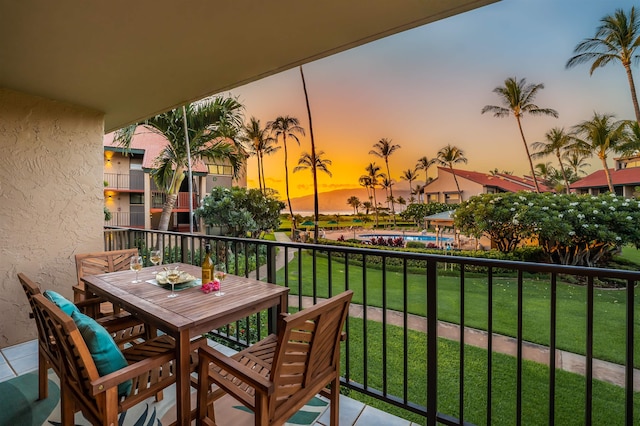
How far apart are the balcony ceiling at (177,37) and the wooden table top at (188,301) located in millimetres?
1698

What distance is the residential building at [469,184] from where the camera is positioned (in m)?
24.0

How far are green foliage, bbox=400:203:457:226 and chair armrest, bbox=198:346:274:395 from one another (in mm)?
23631

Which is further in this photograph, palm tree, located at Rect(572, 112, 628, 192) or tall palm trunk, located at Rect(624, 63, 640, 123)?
palm tree, located at Rect(572, 112, 628, 192)

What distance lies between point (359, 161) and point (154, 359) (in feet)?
88.2

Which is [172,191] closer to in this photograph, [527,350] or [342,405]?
[342,405]

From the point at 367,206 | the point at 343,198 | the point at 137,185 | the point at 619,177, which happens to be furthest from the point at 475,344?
the point at 367,206

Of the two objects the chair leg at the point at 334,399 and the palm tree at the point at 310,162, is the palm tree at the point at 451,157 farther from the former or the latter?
the chair leg at the point at 334,399

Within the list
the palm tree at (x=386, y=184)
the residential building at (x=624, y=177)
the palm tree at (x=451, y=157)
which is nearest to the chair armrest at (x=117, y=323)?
the residential building at (x=624, y=177)

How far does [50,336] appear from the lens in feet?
5.11

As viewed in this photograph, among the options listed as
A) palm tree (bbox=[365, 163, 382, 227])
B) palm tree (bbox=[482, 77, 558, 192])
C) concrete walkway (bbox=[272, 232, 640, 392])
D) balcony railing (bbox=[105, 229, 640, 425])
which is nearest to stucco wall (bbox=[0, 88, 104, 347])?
balcony railing (bbox=[105, 229, 640, 425])

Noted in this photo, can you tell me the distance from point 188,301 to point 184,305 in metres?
0.07

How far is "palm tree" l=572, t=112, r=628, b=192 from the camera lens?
17.4m

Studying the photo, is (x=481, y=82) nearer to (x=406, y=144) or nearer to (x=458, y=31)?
(x=458, y=31)

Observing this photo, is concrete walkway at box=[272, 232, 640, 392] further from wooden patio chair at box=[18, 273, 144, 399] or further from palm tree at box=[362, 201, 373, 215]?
palm tree at box=[362, 201, 373, 215]
